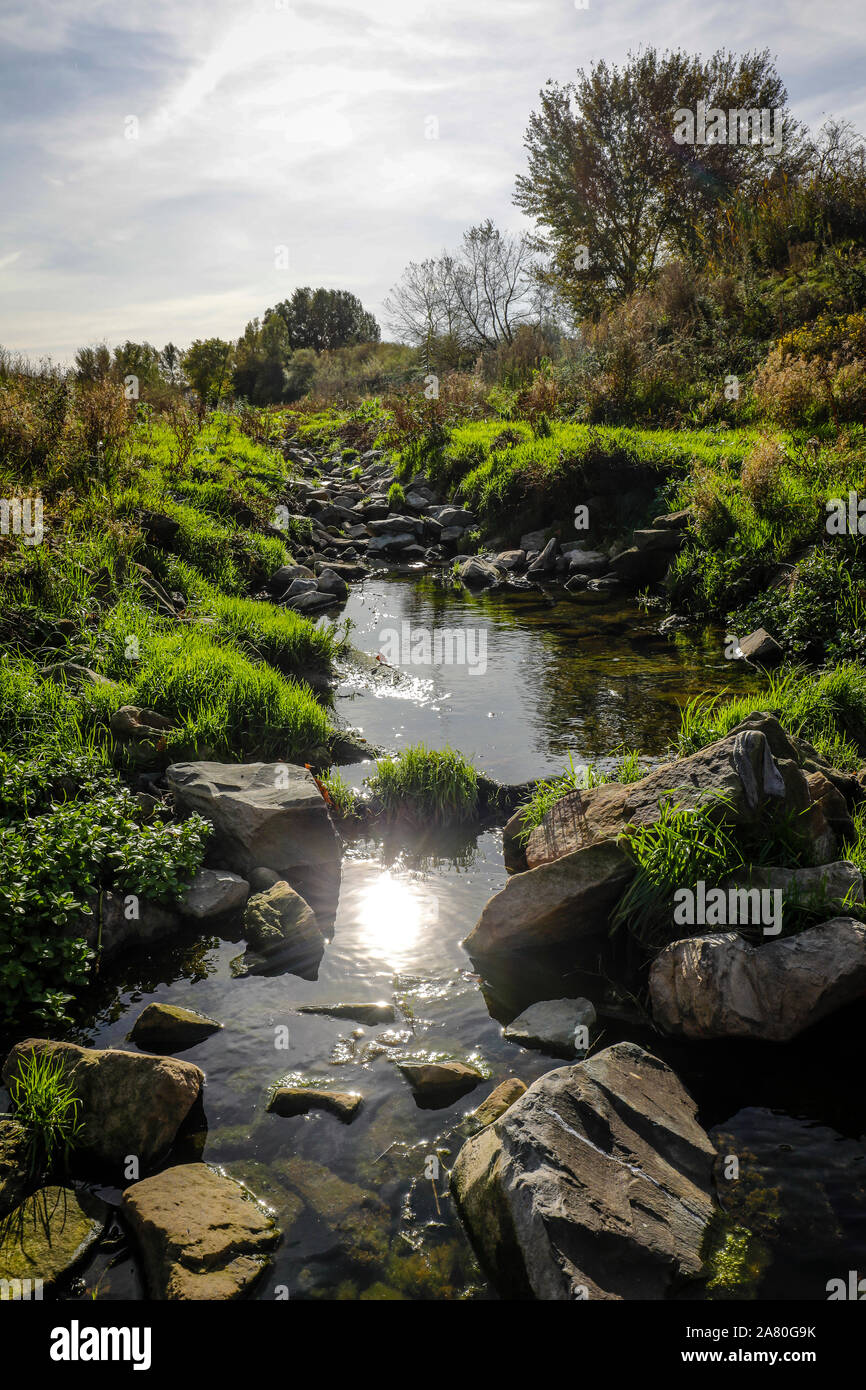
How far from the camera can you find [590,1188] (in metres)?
2.86

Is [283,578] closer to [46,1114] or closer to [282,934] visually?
[282,934]

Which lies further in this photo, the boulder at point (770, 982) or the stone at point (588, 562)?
the stone at point (588, 562)

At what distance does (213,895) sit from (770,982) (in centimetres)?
315

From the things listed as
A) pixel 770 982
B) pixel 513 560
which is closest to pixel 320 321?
pixel 513 560

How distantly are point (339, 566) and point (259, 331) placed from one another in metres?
36.6

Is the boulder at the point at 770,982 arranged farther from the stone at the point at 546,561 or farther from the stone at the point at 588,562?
the stone at the point at 546,561

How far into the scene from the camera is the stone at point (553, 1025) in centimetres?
392

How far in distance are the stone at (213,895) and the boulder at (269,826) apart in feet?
0.79

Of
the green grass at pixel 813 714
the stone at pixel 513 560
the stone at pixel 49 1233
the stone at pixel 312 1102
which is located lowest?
the stone at pixel 49 1233

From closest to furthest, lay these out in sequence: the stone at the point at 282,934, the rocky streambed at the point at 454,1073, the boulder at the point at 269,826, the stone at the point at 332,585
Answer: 1. the rocky streambed at the point at 454,1073
2. the stone at the point at 282,934
3. the boulder at the point at 269,826
4. the stone at the point at 332,585

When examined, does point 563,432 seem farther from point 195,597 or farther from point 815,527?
point 195,597

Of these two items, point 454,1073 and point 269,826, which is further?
point 269,826

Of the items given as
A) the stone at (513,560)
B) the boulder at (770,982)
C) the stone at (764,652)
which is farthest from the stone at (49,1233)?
the stone at (513,560)
